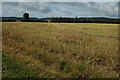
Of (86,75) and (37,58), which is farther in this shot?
(37,58)

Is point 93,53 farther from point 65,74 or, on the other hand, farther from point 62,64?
point 65,74

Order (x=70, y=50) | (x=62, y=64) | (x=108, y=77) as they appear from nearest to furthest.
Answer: (x=108, y=77)
(x=62, y=64)
(x=70, y=50)

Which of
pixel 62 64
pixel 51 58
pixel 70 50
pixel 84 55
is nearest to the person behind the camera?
pixel 62 64

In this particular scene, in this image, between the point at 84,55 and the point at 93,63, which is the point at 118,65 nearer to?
the point at 93,63

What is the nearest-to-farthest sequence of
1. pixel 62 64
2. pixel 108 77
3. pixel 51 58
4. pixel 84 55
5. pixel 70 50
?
pixel 108 77, pixel 62 64, pixel 51 58, pixel 84 55, pixel 70 50

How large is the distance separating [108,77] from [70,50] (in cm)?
426

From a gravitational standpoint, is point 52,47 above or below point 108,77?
above

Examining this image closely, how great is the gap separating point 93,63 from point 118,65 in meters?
1.08

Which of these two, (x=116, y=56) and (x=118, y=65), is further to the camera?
(x=116, y=56)

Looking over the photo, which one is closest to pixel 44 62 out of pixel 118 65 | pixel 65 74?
pixel 65 74

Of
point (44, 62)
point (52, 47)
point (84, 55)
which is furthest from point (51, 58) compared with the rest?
point (52, 47)

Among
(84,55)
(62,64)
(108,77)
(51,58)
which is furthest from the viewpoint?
(84,55)

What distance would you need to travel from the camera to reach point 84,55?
1015 cm

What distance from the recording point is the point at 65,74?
7348 mm
